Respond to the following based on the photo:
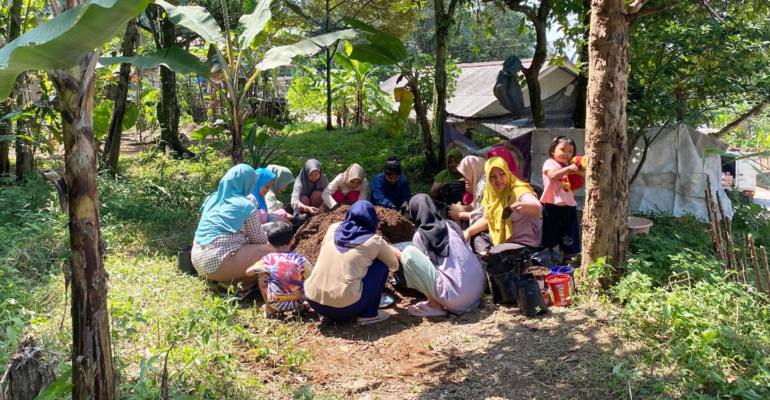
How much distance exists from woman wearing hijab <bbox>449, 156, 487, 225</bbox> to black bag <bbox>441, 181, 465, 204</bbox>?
1.74 ft

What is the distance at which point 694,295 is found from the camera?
3.86 metres

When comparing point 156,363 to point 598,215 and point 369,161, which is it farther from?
point 369,161

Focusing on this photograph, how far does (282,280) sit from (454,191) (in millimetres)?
2967

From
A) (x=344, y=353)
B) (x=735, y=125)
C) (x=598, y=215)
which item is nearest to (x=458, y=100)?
(x=735, y=125)

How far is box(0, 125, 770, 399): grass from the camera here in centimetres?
314

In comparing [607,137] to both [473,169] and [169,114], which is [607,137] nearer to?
[473,169]

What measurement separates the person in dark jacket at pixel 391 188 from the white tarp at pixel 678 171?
297cm

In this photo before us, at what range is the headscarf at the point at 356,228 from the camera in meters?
4.29

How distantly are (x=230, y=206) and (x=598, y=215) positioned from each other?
3045mm

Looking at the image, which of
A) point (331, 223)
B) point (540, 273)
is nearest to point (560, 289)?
point (540, 273)

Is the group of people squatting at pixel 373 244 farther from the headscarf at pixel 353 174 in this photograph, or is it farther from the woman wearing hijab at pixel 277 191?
the headscarf at pixel 353 174

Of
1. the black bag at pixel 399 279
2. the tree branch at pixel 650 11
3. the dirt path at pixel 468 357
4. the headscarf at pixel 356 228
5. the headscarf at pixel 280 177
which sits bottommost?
the dirt path at pixel 468 357

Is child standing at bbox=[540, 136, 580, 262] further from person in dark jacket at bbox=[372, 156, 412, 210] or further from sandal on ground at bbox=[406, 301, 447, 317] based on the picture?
person in dark jacket at bbox=[372, 156, 412, 210]

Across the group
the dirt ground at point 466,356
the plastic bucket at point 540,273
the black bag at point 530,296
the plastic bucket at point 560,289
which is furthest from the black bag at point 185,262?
the plastic bucket at point 560,289
